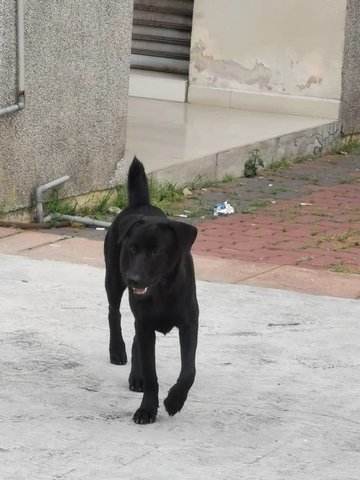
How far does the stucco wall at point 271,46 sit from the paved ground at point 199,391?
646cm

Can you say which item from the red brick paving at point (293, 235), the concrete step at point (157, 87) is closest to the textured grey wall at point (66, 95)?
the red brick paving at point (293, 235)

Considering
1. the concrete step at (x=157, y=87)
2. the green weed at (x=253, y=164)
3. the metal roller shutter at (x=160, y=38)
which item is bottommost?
the green weed at (x=253, y=164)

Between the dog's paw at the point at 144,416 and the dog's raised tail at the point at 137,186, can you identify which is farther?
the dog's raised tail at the point at 137,186

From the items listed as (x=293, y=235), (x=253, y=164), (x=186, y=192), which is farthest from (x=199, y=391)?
(x=253, y=164)

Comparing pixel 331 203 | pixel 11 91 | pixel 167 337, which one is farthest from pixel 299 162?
pixel 167 337

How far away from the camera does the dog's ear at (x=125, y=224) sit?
14.3 ft

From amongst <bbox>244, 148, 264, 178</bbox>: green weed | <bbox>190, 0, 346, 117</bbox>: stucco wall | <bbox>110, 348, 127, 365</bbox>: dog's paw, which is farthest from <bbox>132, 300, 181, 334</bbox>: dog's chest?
<bbox>190, 0, 346, 117</bbox>: stucco wall

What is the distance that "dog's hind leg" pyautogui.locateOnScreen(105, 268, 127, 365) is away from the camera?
4.88m

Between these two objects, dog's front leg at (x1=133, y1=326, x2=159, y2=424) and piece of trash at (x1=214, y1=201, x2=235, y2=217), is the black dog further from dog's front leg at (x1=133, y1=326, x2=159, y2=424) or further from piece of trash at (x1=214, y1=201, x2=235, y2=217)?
piece of trash at (x1=214, y1=201, x2=235, y2=217)

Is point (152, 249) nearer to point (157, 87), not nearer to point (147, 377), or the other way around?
point (147, 377)

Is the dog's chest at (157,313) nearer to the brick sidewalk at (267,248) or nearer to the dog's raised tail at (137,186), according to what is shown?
the dog's raised tail at (137,186)

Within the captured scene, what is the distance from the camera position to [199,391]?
4.86 m

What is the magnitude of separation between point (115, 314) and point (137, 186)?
1.84 feet

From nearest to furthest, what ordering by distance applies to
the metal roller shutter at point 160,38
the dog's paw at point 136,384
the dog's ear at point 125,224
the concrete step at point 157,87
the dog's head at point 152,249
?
the dog's head at point 152,249
the dog's ear at point 125,224
the dog's paw at point 136,384
the concrete step at point 157,87
the metal roller shutter at point 160,38
